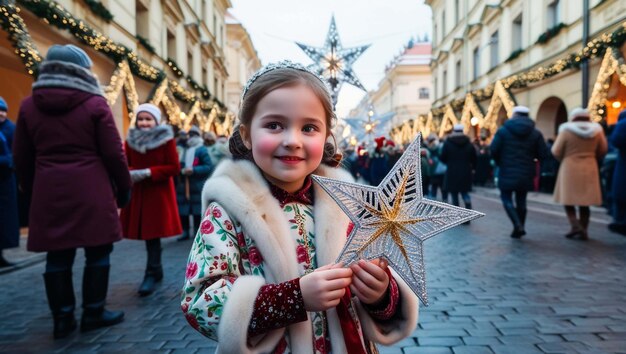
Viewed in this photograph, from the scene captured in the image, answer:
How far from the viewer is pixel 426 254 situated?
5445 millimetres

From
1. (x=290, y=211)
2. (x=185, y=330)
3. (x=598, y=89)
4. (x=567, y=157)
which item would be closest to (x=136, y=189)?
(x=185, y=330)

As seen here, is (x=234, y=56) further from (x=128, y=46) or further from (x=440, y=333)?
(x=440, y=333)

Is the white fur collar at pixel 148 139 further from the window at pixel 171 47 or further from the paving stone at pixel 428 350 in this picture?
the window at pixel 171 47

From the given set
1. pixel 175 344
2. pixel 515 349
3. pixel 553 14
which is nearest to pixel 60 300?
pixel 175 344

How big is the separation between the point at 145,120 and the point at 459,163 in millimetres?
5771

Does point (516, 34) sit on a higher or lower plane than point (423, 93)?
lower

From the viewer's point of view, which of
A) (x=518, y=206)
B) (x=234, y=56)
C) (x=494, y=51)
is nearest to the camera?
(x=518, y=206)

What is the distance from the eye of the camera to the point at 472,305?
352 cm

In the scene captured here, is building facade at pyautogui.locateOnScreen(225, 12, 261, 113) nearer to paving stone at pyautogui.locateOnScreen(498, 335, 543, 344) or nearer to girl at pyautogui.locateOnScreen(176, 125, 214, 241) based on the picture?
girl at pyautogui.locateOnScreen(176, 125, 214, 241)

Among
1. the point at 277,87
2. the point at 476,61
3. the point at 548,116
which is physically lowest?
the point at 277,87

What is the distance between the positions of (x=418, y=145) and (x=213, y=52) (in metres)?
25.3

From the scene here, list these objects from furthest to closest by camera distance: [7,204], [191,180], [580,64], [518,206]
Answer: [580,64] < [191,180] < [518,206] < [7,204]

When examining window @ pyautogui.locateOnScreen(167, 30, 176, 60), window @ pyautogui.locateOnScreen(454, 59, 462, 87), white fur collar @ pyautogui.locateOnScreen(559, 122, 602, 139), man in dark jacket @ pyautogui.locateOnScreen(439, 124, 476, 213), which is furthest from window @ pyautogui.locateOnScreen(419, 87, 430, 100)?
white fur collar @ pyautogui.locateOnScreen(559, 122, 602, 139)

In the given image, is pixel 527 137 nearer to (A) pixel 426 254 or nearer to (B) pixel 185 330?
(A) pixel 426 254
